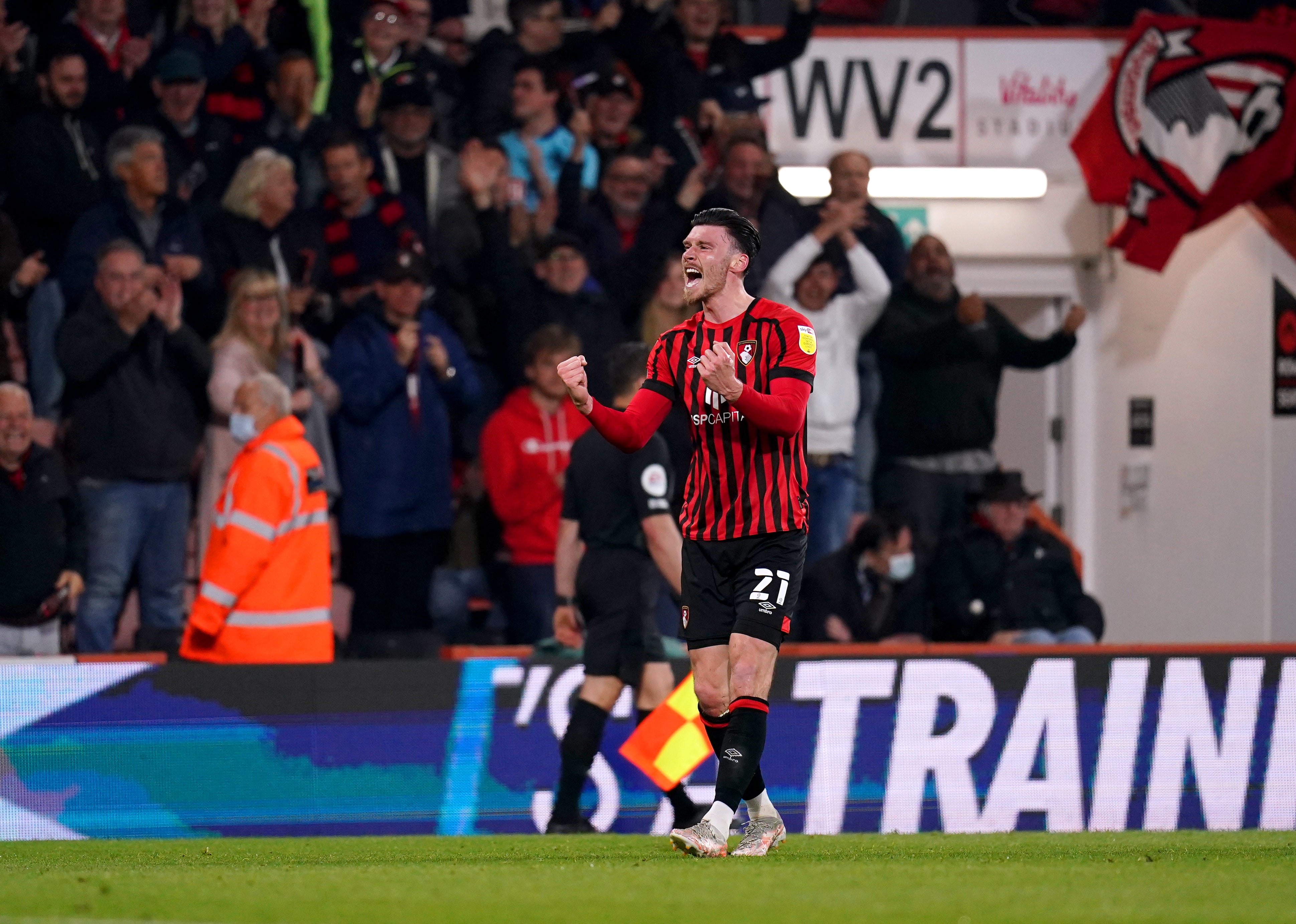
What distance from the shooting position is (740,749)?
5.79 metres

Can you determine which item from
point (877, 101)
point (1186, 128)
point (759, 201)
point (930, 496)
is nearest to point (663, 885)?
point (930, 496)

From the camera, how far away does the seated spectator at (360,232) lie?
33.8 feet

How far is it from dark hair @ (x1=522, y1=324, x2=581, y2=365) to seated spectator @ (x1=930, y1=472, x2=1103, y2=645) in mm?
2542

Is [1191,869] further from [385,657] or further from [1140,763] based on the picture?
[385,657]

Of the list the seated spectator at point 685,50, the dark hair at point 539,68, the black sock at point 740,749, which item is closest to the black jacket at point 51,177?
the dark hair at point 539,68

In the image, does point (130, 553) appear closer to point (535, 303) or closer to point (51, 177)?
point (51, 177)

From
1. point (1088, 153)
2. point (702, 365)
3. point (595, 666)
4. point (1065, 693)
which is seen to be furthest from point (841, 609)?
point (702, 365)

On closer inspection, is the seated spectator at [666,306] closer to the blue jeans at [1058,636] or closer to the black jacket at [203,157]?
the black jacket at [203,157]

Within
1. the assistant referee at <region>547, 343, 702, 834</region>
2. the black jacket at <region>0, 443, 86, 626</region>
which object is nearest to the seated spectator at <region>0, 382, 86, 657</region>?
the black jacket at <region>0, 443, 86, 626</region>

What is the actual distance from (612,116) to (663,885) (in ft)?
22.3

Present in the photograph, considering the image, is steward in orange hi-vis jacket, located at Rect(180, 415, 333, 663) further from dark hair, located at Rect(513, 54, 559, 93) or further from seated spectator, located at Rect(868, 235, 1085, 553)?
seated spectator, located at Rect(868, 235, 1085, 553)

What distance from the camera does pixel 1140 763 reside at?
9250 millimetres

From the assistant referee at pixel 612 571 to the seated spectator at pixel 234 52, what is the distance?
354 centimetres

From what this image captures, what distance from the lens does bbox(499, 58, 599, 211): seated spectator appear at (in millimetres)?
10688
